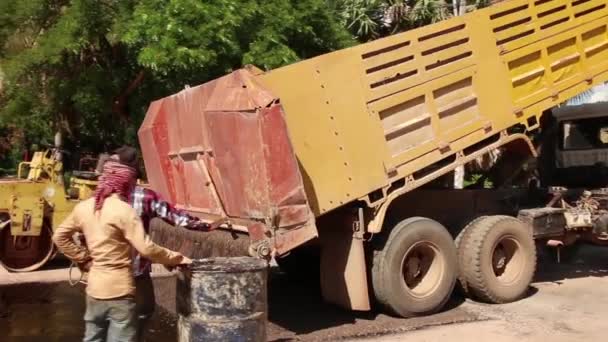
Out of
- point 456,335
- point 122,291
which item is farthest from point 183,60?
point 122,291

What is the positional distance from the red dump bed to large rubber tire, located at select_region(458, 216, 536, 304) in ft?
7.28

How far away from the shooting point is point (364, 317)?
7.22 m

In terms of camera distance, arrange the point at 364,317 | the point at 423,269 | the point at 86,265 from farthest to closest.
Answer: the point at 423,269 < the point at 364,317 < the point at 86,265

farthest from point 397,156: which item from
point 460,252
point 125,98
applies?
point 125,98

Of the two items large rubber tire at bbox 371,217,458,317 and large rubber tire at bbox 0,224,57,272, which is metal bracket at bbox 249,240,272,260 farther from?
large rubber tire at bbox 0,224,57,272

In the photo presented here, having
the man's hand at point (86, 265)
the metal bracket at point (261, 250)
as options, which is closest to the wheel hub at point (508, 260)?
the metal bracket at point (261, 250)

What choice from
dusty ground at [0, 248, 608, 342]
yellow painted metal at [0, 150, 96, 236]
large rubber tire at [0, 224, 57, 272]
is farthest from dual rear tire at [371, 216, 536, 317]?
large rubber tire at [0, 224, 57, 272]

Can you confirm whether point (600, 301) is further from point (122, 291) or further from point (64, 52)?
point (64, 52)

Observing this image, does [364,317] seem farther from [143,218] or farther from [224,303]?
[143,218]

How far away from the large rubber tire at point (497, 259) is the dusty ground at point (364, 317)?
185 mm

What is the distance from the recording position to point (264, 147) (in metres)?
6.04

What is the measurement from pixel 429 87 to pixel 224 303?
133 inches

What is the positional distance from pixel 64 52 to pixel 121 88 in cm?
151

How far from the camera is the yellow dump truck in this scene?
20.6ft
